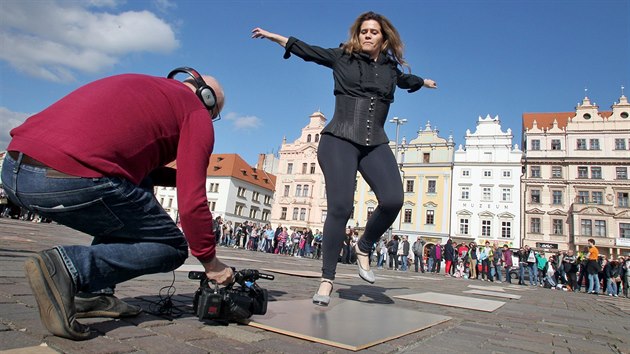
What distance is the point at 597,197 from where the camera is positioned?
4103 cm

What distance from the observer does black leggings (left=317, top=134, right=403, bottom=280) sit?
318 cm

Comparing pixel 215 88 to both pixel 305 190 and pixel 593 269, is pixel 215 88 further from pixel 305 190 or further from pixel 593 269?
pixel 305 190

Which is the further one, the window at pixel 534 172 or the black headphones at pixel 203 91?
the window at pixel 534 172

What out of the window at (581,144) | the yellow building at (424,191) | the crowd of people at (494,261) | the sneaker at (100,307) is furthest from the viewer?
the yellow building at (424,191)

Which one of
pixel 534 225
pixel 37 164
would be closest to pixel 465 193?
pixel 534 225

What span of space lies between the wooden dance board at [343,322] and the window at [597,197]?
4764cm

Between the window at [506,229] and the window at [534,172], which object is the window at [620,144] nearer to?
the window at [534,172]

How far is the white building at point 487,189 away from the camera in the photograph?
42125 mm

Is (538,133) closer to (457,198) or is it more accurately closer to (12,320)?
(457,198)

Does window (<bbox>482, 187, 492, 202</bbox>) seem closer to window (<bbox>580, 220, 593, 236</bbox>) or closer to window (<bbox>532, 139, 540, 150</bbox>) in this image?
window (<bbox>532, 139, 540, 150</bbox>)

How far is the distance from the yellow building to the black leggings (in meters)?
42.4

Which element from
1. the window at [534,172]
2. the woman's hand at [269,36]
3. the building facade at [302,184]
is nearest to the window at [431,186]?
the window at [534,172]

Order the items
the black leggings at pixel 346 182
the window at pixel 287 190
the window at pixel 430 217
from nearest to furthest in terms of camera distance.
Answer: the black leggings at pixel 346 182, the window at pixel 430 217, the window at pixel 287 190

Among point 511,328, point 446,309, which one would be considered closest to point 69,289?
point 511,328
